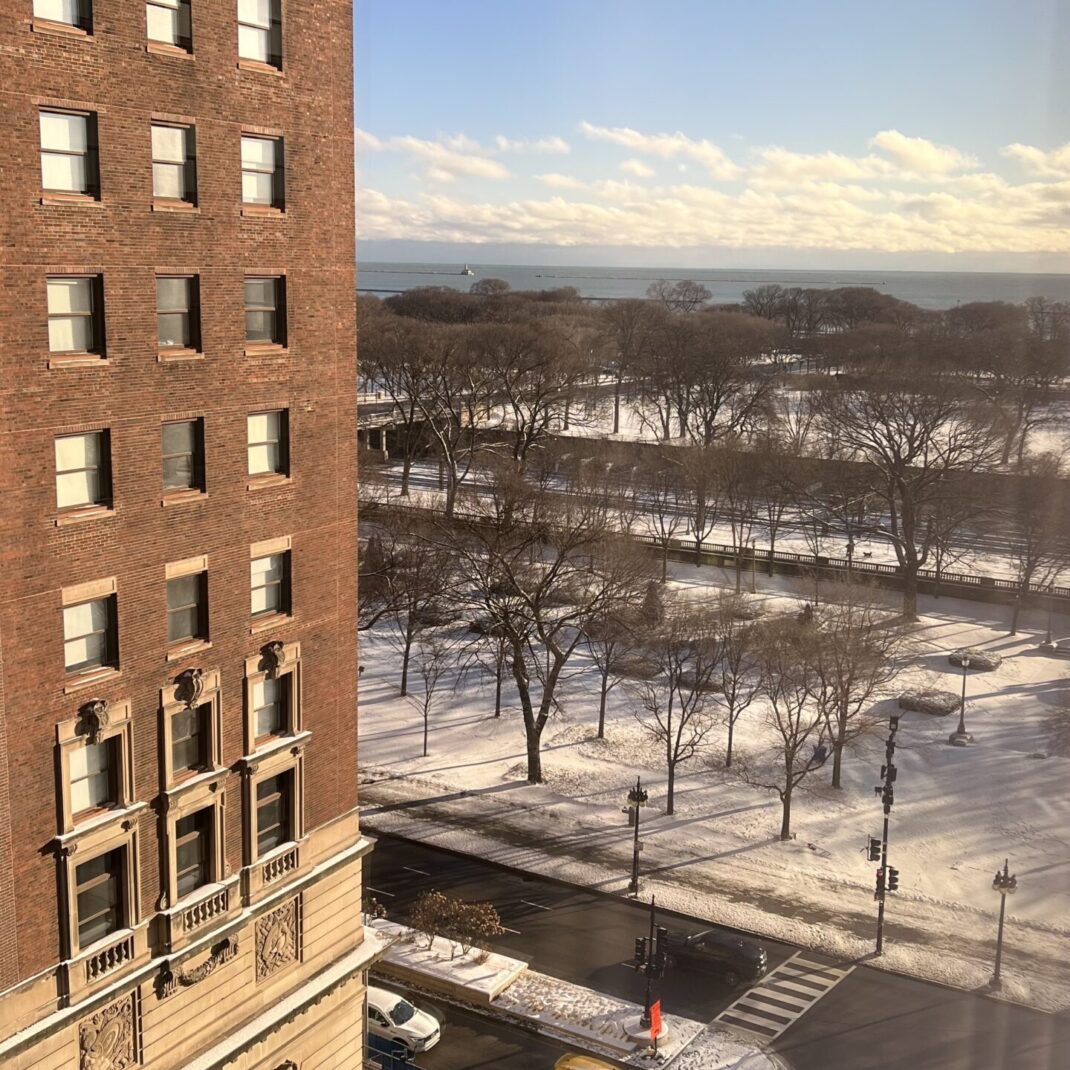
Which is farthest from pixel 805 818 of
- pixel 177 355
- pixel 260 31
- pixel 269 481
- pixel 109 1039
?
pixel 260 31

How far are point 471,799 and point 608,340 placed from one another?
139 ft

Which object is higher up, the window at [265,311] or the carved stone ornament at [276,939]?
the window at [265,311]

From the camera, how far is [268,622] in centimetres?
1073

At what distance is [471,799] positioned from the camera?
841 inches

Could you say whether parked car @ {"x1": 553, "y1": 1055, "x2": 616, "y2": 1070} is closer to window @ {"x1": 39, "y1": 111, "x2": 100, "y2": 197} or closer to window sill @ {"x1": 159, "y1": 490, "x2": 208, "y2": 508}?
window sill @ {"x1": 159, "y1": 490, "x2": 208, "y2": 508}

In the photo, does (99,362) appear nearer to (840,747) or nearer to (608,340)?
(840,747)

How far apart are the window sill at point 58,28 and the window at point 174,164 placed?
0.83m

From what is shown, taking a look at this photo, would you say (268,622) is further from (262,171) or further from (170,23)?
(170,23)

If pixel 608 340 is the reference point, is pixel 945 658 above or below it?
below

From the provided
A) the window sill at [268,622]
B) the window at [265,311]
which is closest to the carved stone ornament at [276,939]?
the window sill at [268,622]

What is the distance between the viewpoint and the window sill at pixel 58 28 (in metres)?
7.78

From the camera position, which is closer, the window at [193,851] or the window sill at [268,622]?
the window at [193,851]

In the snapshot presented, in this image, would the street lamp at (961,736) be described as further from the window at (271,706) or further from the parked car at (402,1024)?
the window at (271,706)

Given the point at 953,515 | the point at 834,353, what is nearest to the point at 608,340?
the point at 834,353
